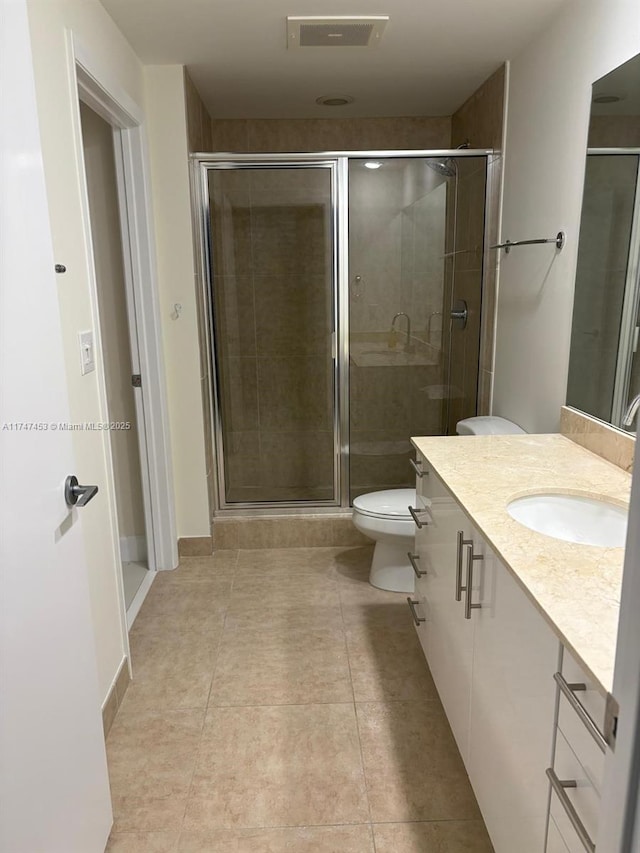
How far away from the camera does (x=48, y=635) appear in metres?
1.22

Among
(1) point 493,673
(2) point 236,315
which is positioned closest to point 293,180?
(2) point 236,315

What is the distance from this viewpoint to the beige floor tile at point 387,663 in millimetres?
2182

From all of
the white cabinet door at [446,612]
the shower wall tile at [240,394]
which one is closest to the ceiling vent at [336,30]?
the shower wall tile at [240,394]

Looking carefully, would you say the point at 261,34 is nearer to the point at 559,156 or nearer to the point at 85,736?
the point at 559,156

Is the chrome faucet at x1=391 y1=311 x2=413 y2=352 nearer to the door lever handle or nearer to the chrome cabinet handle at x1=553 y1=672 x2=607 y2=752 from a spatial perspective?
the door lever handle

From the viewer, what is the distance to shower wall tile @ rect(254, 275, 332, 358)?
340 centimetres

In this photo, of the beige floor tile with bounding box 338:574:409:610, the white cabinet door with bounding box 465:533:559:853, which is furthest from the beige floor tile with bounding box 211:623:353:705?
the white cabinet door with bounding box 465:533:559:853

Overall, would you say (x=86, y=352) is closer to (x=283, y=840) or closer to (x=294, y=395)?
(x=283, y=840)

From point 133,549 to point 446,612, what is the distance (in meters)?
2.01

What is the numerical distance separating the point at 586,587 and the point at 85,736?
1.15 metres

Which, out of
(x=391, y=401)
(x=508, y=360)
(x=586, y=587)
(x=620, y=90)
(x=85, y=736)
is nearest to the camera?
(x=586, y=587)

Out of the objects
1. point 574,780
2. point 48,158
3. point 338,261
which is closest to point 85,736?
point 574,780

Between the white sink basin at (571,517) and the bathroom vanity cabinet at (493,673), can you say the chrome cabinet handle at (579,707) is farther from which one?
the white sink basin at (571,517)

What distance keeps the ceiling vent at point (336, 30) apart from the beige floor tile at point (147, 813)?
8.78 ft
